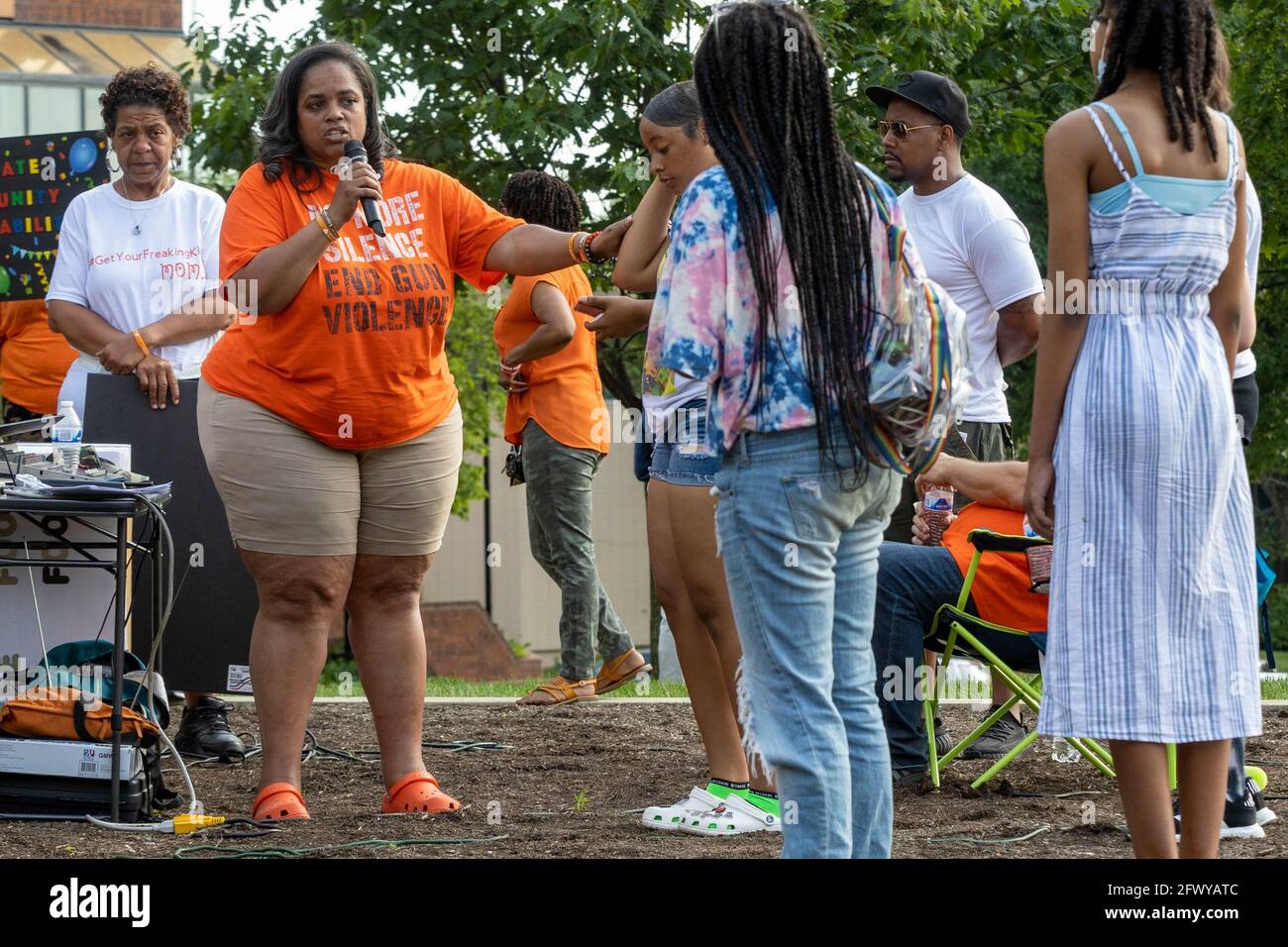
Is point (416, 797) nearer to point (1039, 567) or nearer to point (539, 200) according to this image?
point (1039, 567)

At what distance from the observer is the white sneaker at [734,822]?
4418mm

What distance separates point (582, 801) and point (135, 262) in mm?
2617

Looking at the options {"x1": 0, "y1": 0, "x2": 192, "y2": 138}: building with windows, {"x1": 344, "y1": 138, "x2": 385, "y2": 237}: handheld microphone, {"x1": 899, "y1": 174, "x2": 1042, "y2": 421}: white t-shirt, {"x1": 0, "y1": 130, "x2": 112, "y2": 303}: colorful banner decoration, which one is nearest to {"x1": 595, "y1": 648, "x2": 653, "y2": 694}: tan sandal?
{"x1": 899, "y1": 174, "x2": 1042, "y2": 421}: white t-shirt

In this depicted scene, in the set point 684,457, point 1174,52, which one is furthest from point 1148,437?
point 684,457

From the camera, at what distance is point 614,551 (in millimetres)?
32531

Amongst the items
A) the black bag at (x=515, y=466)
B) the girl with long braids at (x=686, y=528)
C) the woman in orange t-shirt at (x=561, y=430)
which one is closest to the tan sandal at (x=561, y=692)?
the woman in orange t-shirt at (x=561, y=430)

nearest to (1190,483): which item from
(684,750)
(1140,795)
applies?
(1140,795)

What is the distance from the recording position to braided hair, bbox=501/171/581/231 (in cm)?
→ 731

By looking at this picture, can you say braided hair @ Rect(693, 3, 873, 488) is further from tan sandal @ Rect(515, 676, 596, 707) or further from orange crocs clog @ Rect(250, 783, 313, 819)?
tan sandal @ Rect(515, 676, 596, 707)

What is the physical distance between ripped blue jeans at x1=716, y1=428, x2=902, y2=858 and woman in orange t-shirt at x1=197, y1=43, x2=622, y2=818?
5.59 ft

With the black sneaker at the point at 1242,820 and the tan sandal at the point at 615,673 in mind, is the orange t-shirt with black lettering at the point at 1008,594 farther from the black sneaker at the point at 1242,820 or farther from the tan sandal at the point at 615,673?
the tan sandal at the point at 615,673

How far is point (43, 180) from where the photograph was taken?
266 inches

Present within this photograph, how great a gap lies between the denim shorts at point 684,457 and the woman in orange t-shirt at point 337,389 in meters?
0.60
